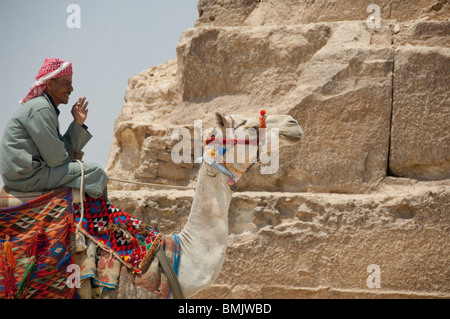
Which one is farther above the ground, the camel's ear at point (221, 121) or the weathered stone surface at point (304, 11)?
the weathered stone surface at point (304, 11)

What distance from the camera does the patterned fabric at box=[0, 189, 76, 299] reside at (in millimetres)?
3645

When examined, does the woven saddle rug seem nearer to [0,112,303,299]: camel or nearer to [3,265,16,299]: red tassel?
[0,112,303,299]: camel

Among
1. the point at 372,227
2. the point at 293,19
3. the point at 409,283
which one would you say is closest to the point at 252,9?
the point at 293,19

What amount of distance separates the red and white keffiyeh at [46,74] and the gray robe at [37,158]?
6.6 inches

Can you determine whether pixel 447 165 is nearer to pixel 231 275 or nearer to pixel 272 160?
pixel 272 160

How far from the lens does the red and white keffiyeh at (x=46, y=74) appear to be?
13.5ft

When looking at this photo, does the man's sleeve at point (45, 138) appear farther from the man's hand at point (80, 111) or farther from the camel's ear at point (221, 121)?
the camel's ear at point (221, 121)

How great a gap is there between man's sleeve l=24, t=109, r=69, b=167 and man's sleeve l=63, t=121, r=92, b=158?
0.46 meters

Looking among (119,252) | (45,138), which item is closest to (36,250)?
(119,252)

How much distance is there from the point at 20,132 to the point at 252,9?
3915 millimetres

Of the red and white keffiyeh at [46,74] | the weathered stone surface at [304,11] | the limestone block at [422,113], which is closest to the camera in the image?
the red and white keffiyeh at [46,74]

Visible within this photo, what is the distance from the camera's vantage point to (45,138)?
387cm

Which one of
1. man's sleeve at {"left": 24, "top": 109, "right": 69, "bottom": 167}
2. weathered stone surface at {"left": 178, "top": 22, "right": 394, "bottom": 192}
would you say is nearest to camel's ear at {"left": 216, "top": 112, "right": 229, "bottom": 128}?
man's sleeve at {"left": 24, "top": 109, "right": 69, "bottom": 167}

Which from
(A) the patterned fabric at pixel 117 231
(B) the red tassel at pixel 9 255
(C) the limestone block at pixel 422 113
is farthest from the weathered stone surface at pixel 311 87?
(B) the red tassel at pixel 9 255
